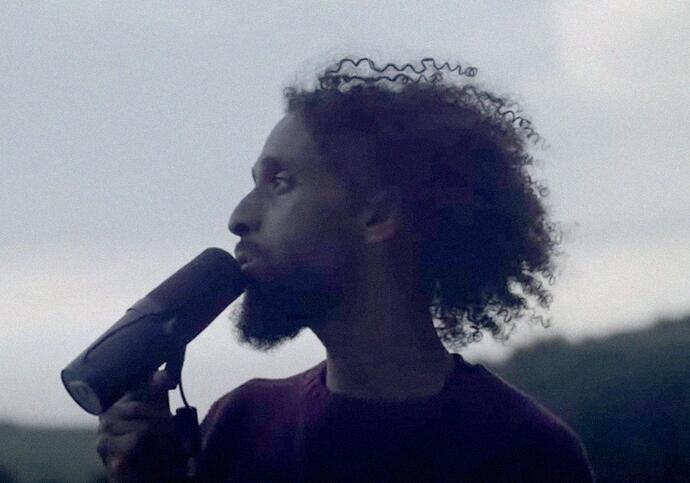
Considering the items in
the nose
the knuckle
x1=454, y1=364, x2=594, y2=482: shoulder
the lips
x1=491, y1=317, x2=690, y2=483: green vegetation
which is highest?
the nose

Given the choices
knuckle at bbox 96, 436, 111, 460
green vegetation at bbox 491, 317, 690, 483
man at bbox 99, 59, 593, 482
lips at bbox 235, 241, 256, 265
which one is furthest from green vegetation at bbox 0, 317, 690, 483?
lips at bbox 235, 241, 256, 265

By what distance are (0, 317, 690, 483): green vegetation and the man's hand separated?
285 millimetres

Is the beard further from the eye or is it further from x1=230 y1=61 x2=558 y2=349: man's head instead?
the eye

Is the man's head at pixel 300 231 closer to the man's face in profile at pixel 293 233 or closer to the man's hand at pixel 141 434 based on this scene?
the man's face in profile at pixel 293 233

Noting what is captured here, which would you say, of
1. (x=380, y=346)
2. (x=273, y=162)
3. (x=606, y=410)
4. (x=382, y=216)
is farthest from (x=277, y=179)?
(x=606, y=410)

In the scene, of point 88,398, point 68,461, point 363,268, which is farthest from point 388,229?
point 68,461

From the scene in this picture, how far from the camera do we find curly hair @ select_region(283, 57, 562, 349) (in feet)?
5.71

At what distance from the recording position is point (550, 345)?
6.26ft

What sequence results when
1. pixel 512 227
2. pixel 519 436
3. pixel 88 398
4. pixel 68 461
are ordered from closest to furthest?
pixel 88 398
pixel 519 436
pixel 512 227
pixel 68 461

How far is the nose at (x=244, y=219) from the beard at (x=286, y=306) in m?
0.07

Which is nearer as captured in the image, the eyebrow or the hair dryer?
the hair dryer

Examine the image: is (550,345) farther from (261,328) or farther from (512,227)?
(261,328)

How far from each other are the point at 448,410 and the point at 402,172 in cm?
34

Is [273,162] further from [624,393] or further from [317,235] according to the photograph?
[624,393]
